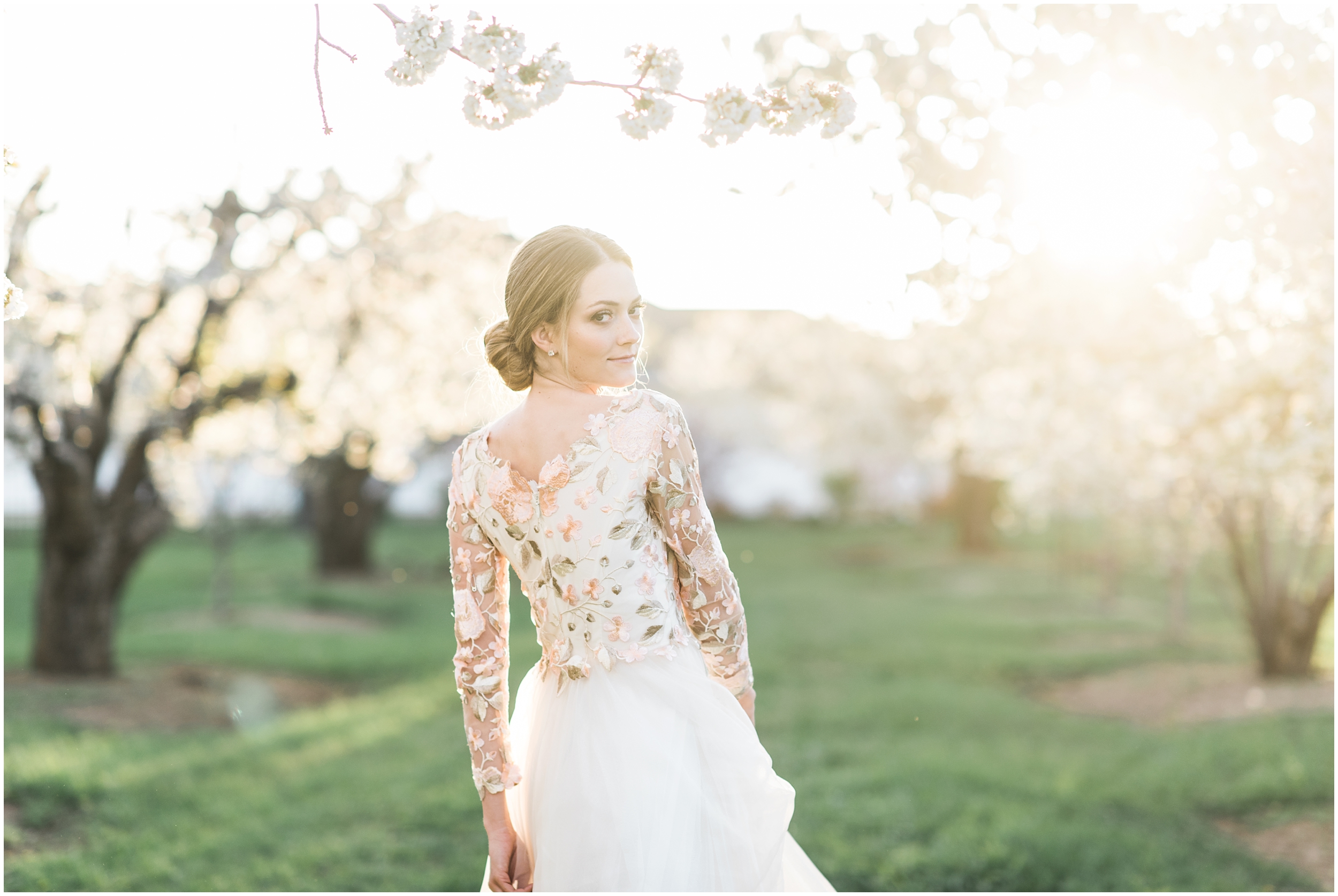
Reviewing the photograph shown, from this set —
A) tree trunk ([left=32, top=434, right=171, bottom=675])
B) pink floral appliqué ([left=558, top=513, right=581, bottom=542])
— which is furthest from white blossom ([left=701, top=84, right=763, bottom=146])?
tree trunk ([left=32, top=434, right=171, bottom=675])

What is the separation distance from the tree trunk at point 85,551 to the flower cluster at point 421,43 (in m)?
7.29

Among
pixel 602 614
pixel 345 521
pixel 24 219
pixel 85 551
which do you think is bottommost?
pixel 345 521

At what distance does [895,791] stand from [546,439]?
5.03 m

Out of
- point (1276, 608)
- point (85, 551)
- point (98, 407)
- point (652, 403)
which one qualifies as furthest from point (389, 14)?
point (1276, 608)

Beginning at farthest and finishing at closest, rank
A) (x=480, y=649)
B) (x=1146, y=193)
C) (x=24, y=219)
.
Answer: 1. (x=24, y=219)
2. (x=1146, y=193)
3. (x=480, y=649)

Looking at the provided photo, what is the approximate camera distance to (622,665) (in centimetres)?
243

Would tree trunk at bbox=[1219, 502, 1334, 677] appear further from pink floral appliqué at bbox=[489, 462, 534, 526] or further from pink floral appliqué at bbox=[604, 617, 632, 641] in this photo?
pink floral appliqué at bbox=[489, 462, 534, 526]

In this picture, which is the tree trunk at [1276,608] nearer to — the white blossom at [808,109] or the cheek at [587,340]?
the white blossom at [808,109]

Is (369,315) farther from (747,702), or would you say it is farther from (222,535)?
(747,702)

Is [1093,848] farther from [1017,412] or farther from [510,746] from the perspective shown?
[1017,412]

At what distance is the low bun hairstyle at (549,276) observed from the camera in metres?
2.36

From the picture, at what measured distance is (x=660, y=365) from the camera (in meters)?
42.3

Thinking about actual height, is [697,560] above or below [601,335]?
below

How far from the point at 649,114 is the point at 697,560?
1.11 m
